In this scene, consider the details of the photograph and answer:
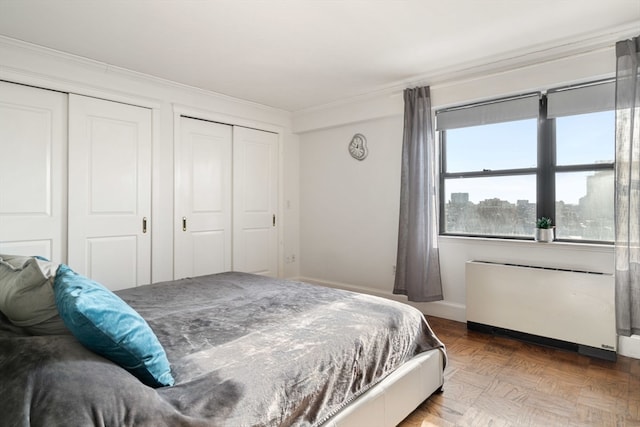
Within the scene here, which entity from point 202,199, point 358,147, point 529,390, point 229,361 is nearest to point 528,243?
point 529,390

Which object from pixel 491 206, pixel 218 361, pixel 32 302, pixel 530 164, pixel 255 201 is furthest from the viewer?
pixel 255 201

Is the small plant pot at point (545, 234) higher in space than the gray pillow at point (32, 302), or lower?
higher

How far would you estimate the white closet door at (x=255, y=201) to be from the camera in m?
4.48

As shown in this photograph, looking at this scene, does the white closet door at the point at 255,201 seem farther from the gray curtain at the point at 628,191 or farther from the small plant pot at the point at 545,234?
the gray curtain at the point at 628,191

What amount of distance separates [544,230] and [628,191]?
2.23ft

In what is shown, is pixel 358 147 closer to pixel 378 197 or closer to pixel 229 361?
pixel 378 197

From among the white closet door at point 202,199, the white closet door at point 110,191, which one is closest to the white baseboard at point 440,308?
the white closet door at point 202,199

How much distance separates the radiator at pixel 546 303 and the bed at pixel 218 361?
4.29 ft

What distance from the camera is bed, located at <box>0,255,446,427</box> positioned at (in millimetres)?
950

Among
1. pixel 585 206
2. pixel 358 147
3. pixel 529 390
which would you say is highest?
→ pixel 358 147

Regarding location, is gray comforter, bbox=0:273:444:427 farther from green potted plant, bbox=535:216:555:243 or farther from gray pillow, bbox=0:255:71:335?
green potted plant, bbox=535:216:555:243

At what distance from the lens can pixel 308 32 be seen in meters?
2.70

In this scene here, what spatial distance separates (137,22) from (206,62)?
766mm

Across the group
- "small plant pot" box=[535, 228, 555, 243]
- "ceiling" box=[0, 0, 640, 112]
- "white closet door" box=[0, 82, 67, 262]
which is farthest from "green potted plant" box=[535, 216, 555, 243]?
"white closet door" box=[0, 82, 67, 262]
